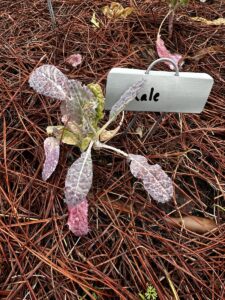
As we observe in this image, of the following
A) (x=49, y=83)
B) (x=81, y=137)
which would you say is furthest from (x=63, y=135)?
(x=49, y=83)

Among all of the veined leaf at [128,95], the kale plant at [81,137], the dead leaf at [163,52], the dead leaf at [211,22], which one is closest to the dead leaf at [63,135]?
the kale plant at [81,137]

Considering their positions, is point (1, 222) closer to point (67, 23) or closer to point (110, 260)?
point (110, 260)

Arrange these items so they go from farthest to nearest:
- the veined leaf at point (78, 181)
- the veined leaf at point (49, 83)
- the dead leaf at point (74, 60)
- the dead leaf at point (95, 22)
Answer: the dead leaf at point (95, 22) → the dead leaf at point (74, 60) → the veined leaf at point (49, 83) → the veined leaf at point (78, 181)

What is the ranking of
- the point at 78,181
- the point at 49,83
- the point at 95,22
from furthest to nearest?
the point at 95,22
the point at 49,83
the point at 78,181

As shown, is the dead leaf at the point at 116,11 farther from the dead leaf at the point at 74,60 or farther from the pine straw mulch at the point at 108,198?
the dead leaf at the point at 74,60

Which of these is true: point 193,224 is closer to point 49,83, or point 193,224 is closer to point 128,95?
point 128,95

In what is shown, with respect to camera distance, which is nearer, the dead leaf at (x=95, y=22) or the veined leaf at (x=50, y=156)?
the veined leaf at (x=50, y=156)

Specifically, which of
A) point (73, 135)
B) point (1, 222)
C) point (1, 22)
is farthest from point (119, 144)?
point (1, 22)

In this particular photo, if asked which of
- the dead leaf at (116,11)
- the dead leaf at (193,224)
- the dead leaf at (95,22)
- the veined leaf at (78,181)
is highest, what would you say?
the dead leaf at (116,11)
